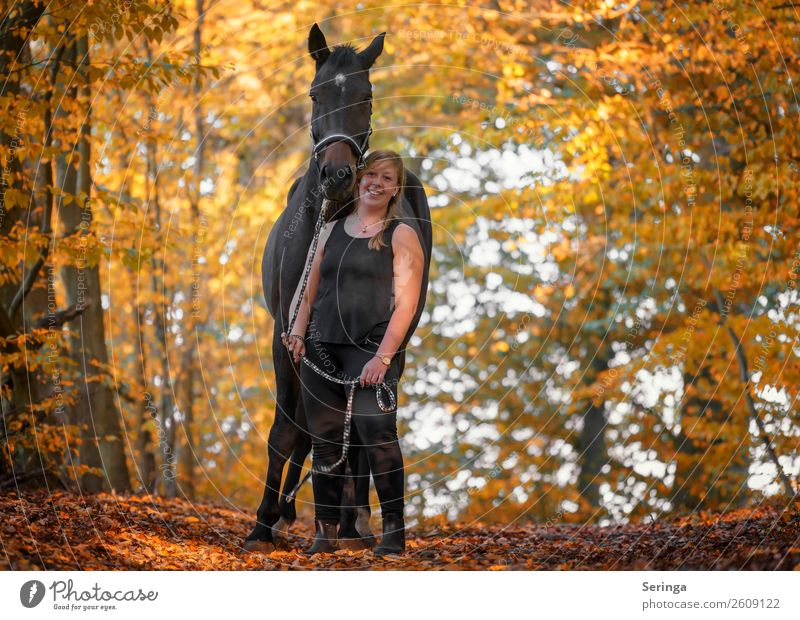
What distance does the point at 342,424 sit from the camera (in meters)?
6.55

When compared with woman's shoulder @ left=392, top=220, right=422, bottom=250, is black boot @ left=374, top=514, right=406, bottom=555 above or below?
below

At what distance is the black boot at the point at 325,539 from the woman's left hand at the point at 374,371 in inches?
47.4

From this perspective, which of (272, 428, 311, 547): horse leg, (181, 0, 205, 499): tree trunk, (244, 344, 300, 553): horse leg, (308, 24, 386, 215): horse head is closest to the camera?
(308, 24, 386, 215): horse head

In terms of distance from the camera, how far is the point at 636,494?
1894 centimetres

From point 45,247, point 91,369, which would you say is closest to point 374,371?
point 45,247

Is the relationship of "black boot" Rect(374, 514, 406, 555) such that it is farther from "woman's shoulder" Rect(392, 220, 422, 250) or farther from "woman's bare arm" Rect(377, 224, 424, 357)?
"woman's shoulder" Rect(392, 220, 422, 250)

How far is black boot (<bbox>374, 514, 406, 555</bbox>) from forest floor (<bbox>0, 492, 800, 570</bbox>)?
0.07 m

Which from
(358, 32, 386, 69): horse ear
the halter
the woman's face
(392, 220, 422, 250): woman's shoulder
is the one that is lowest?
(392, 220, 422, 250): woman's shoulder

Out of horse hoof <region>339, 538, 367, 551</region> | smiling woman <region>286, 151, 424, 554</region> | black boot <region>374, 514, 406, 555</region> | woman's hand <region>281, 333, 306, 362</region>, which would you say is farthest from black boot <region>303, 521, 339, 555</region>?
woman's hand <region>281, 333, 306, 362</region>

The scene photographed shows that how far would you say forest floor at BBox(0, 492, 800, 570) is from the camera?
19.7ft

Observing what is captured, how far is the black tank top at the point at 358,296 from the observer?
6285 mm

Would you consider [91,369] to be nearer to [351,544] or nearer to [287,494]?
[287,494]

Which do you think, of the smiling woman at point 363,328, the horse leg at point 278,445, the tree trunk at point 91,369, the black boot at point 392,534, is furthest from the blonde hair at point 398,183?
the tree trunk at point 91,369

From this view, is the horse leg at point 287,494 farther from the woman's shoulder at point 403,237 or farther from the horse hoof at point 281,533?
the woman's shoulder at point 403,237
